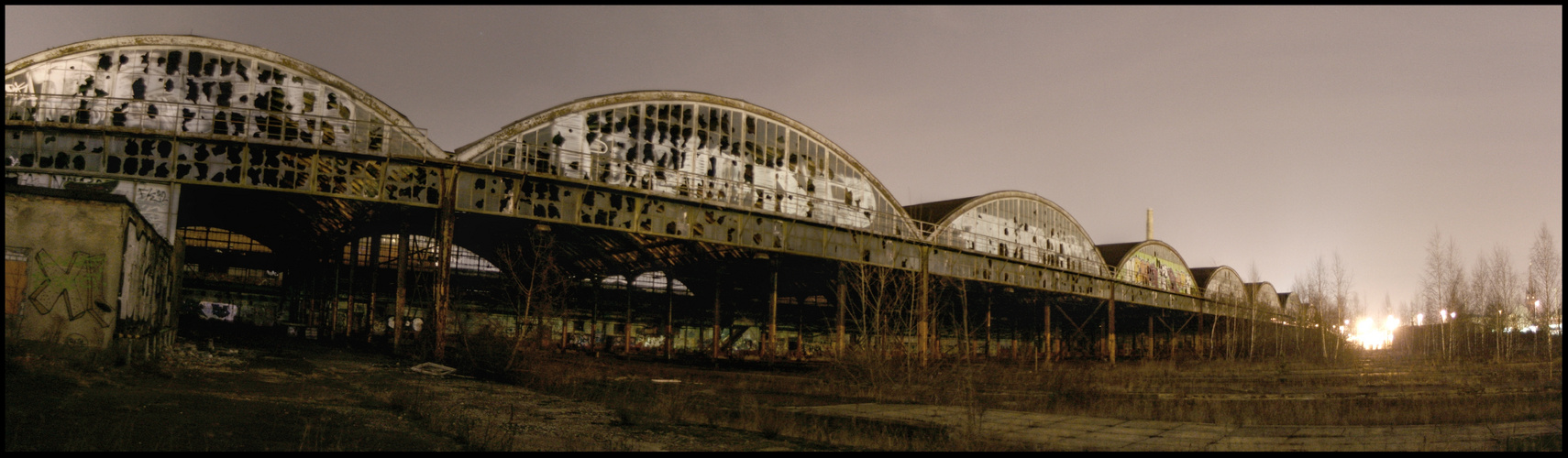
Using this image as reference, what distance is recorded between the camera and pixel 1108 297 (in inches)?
2215

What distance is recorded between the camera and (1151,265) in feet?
221

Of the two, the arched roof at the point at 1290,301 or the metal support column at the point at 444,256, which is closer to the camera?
the metal support column at the point at 444,256

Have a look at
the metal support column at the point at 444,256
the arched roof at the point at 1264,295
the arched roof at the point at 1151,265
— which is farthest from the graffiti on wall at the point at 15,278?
the arched roof at the point at 1264,295

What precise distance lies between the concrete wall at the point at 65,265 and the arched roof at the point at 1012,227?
1344 inches

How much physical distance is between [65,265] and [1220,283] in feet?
273

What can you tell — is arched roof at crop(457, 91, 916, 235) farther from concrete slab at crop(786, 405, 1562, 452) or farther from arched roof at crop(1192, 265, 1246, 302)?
arched roof at crop(1192, 265, 1246, 302)

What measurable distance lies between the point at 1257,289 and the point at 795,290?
5655cm

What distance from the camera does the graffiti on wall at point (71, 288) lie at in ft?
49.8

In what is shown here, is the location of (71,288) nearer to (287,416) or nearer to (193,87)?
(287,416)

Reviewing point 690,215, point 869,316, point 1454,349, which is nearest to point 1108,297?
point 869,316

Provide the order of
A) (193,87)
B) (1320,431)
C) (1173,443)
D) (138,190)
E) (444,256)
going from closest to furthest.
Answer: (1173,443) → (1320,431) → (138,190) → (444,256) → (193,87)

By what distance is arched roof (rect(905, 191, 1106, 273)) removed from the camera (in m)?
48.0

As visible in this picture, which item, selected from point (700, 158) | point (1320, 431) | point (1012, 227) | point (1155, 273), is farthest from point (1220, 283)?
point (1320, 431)

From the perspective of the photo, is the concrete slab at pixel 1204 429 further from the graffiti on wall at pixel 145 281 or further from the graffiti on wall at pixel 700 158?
the graffiti on wall at pixel 700 158
